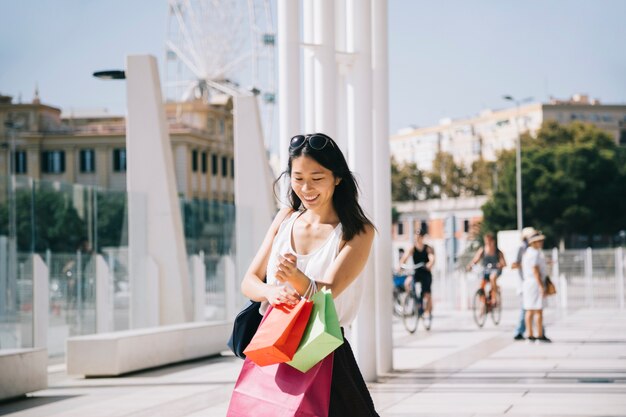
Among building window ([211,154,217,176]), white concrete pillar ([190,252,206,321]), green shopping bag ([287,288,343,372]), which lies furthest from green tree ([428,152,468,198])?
green shopping bag ([287,288,343,372])

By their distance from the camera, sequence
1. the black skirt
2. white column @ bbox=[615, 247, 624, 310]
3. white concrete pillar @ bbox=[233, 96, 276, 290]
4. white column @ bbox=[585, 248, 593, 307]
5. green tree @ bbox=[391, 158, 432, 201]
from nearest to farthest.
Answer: the black skirt < white concrete pillar @ bbox=[233, 96, 276, 290] < white column @ bbox=[615, 247, 624, 310] < white column @ bbox=[585, 248, 593, 307] < green tree @ bbox=[391, 158, 432, 201]

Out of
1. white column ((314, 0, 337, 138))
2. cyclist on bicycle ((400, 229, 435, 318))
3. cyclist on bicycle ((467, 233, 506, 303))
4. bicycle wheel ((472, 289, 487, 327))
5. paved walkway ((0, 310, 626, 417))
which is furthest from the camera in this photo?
cyclist on bicycle ((467, 233, 506, 303))

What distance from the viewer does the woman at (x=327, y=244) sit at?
4.26 m

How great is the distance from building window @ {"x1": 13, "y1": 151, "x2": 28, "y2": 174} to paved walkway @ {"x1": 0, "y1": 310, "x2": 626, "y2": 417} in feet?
279

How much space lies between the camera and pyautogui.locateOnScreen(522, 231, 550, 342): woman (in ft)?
55.2

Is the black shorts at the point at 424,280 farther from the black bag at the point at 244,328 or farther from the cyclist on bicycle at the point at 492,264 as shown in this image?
the black bag at the point at 244,328

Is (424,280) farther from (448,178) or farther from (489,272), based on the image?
(448,178)

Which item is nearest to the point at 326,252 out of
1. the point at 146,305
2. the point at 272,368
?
the point at 272,368

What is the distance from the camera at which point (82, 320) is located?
1516 centimetres

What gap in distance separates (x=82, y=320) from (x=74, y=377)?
2.51 metres

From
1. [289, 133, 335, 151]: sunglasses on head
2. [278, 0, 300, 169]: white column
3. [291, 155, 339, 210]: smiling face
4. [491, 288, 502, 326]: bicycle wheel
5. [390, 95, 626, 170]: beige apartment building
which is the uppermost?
[390, 95, 626, 170]: beige apartment building

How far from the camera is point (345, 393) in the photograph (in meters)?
4.22

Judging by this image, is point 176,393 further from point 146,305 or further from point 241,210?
point 241,210

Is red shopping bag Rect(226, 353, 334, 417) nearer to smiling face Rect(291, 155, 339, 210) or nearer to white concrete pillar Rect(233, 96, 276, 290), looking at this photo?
smiling face Rect(291, 155, 339, 210)
